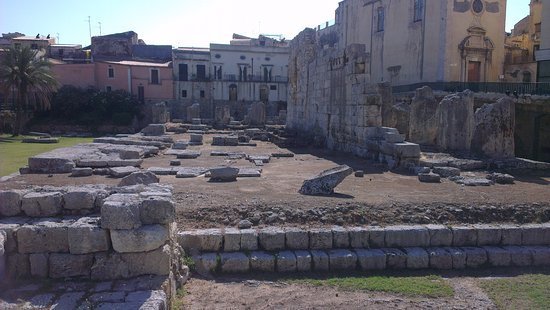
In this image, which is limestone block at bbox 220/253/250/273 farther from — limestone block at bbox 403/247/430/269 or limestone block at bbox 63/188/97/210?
limestone block at bbox 403/247/430/269

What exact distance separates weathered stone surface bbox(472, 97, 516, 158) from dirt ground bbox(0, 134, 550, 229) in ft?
6.64

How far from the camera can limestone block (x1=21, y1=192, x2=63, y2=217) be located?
6133mm

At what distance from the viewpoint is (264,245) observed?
7312 millimetres

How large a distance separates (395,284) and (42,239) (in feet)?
15.5

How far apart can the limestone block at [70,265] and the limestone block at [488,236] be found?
604 cm

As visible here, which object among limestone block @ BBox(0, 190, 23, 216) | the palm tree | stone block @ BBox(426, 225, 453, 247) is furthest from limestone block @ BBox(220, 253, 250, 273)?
the palm tree

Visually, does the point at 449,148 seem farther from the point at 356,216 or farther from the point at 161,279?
the point at 161,279

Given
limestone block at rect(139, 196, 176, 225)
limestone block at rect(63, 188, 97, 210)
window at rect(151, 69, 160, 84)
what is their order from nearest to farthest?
limestone block at rect(139, 196, 176, 225) < limestone block at rect(63, 188, 97, 210) < window at rect(151, 69, 160, 84)

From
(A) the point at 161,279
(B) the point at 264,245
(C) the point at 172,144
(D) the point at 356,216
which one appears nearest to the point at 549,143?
(C) the point at 172,144

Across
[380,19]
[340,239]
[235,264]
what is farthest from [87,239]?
[380,19]

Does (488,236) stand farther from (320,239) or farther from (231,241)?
(231,241)

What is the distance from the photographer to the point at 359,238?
7.55 m

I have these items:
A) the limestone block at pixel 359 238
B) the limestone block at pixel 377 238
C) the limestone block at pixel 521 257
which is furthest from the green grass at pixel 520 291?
the limestone block at pixel 359 238

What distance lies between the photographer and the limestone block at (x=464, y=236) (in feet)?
25.5
